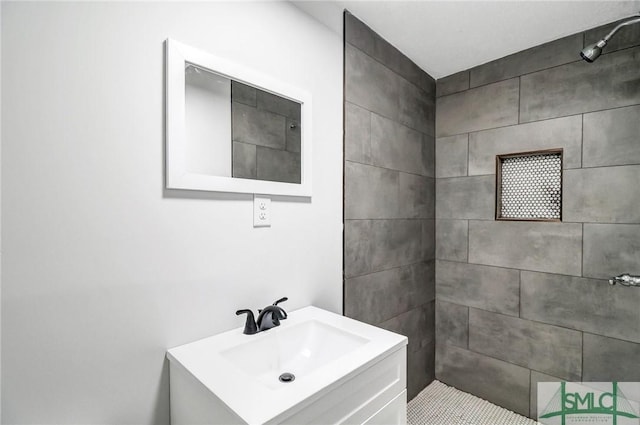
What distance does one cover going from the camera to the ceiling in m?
1.63

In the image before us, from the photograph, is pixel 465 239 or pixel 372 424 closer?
pixel 372 424

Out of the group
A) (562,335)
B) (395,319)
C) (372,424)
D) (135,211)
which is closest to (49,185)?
(135,211)

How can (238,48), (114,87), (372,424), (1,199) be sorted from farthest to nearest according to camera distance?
(238,48), (372,424), (114,87), (1,199)

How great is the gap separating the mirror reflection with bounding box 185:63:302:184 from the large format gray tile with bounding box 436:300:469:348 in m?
1.71

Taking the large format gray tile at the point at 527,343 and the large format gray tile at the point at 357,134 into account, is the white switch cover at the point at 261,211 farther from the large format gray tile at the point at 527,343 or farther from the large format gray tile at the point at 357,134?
the large format gray tile at the point at 527,343

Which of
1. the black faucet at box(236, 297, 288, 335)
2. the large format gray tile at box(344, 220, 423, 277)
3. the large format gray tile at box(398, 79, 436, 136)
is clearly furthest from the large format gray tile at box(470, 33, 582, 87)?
the black faucet at box(236, 297, 288, 335)

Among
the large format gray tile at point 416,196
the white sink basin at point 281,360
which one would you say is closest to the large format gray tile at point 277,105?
the large format gray tile at point 416,196

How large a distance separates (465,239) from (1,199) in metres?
2.46

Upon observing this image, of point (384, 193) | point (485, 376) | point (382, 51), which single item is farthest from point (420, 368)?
point (382, 51)

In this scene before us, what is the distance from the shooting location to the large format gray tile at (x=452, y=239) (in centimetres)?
234

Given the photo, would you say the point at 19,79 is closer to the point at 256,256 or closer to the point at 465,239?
the point at 256,256

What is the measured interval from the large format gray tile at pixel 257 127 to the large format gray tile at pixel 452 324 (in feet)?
6.09

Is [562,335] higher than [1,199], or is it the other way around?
[1,199]

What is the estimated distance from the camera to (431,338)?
2457 millimetres
